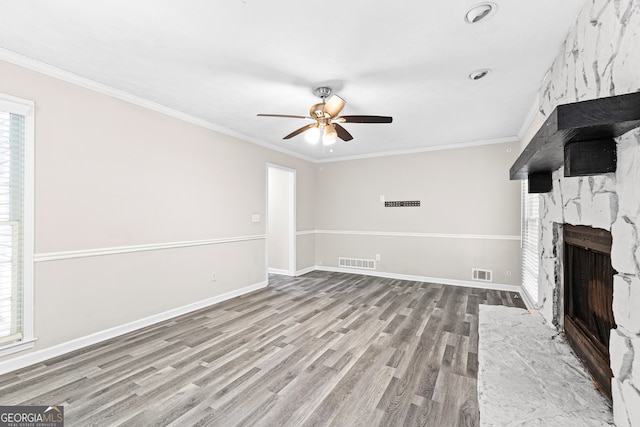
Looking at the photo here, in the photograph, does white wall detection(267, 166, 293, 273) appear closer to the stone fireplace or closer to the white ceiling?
the white ceiling

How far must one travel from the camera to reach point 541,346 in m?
1.88

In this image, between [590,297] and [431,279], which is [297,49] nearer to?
[590,297]

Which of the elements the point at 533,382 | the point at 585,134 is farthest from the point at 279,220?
the point at 585,134

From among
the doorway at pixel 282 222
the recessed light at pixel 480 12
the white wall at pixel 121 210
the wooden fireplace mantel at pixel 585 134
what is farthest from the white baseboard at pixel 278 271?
the recessed light at pixel 480 12

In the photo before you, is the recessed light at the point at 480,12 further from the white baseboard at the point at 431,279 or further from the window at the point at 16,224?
the white baseboard at the point at 431,279

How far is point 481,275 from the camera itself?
476cm

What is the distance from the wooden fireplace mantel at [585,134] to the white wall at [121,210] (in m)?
3.57

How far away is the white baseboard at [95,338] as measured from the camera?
228 centimetres

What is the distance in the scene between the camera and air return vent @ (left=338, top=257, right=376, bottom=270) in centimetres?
579

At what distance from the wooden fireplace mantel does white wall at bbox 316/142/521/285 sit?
124 inches

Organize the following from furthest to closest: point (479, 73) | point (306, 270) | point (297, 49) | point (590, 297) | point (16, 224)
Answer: point (306, 270) < point (479, 73) < point (16, 224) < point (297, 49) < point (590, 297)

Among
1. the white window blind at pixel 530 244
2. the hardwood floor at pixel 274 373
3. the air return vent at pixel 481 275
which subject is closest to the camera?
the hardwood floor at pixel 274 373

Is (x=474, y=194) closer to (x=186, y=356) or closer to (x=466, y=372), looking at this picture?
(x=466, y=372)

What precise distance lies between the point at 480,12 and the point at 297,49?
1.26m
